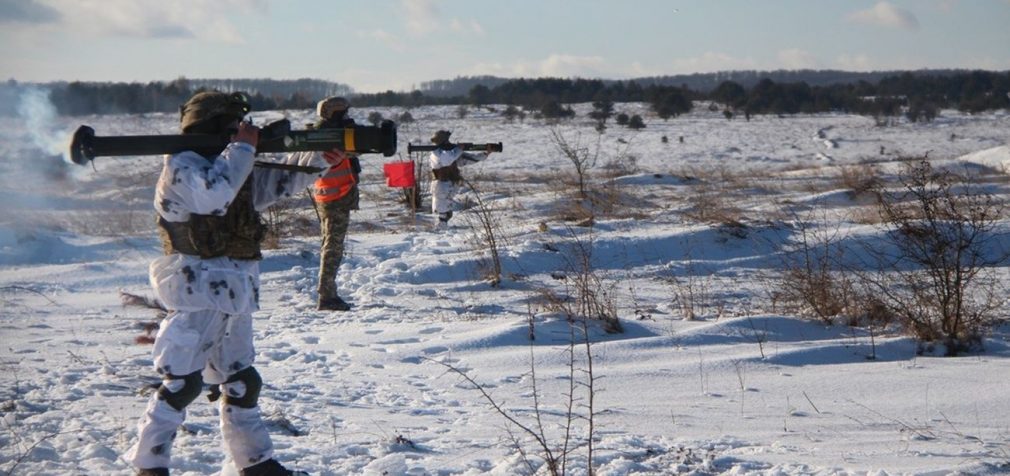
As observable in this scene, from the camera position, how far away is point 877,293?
816 centimetres

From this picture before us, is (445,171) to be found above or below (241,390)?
above

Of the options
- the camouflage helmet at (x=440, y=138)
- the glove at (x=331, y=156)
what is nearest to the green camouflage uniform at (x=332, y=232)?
the glove at (x=331, y=156)

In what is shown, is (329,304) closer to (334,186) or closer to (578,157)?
(334,186)

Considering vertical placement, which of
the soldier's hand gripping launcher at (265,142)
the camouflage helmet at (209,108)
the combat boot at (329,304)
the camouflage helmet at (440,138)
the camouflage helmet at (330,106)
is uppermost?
the camouflage helmet at (330,106)

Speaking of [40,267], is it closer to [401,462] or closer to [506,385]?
[506,385]

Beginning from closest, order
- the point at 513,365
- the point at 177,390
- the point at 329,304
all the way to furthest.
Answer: the point at 177,390, the point at 513,365, the point at 329,304

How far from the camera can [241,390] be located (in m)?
4.12

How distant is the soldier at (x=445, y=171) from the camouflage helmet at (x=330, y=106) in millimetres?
6009

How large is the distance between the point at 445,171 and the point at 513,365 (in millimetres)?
8189

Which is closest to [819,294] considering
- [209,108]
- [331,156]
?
[331,156]

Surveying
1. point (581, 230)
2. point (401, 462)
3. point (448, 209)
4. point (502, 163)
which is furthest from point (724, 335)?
point (502, 163)

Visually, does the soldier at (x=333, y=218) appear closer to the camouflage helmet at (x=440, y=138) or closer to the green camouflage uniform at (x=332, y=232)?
the green camouflage uniform at (x=332, y=232)

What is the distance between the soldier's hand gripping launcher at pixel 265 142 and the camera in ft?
12.9

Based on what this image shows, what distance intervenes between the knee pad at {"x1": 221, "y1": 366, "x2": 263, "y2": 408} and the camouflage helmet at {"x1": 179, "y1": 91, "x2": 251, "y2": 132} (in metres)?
1.10
